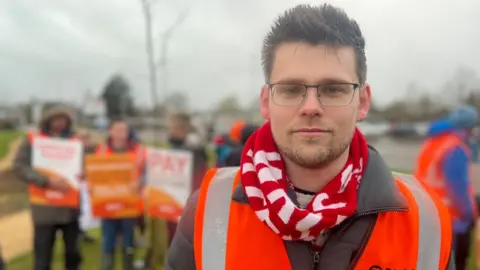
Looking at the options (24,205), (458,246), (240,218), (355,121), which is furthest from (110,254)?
(24,205)

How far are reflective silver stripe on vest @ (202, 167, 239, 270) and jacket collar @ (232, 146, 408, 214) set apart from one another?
0.05m

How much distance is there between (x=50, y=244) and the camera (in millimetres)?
4180

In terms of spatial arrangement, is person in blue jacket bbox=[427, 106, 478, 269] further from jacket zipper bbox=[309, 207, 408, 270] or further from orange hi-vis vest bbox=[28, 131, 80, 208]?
orange hi-vis vest bbox=[28, 131, 80, 208]

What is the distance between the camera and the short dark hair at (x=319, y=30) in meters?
1.18

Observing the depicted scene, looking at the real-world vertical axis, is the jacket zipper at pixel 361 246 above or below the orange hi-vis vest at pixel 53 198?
above

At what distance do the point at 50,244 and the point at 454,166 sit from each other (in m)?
3.50

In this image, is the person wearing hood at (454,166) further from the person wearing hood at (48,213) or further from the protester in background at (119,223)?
the person wearing hood at (48,213)

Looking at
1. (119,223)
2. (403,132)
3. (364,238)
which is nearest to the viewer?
(364,238)

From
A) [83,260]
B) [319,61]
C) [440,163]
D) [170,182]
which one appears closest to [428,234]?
[319,61]

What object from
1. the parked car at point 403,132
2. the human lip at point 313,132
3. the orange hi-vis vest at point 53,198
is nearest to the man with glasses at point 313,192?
the human lip at point 313,132

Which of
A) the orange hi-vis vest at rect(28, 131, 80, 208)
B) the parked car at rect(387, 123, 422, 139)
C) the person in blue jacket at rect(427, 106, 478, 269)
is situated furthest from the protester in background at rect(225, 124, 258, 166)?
the parked car at rect(387, 123, 422, 139)

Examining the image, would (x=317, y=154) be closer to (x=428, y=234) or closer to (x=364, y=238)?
(x=364, y=238)

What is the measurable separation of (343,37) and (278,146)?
13.0 inches

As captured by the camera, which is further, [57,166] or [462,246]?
[57,166]
